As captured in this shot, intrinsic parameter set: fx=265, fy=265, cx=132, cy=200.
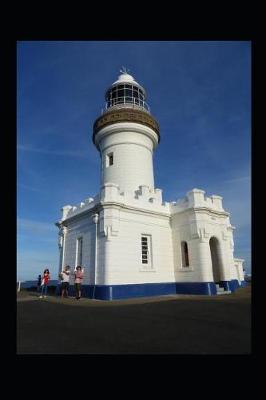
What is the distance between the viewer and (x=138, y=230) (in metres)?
14.5

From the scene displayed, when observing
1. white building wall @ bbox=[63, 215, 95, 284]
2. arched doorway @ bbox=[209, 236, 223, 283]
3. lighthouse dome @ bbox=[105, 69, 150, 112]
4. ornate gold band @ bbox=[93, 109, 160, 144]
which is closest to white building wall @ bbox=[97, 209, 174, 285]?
white building wall @ bbox=[63, 215, 95, 284]

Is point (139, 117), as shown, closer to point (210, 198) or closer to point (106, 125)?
point (106, 125)

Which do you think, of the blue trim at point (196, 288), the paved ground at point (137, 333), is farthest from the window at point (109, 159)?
the paved ground at point (137, 333)

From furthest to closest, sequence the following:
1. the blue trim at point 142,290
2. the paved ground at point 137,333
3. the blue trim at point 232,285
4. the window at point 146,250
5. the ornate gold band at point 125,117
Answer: the ornate gold band at point 125,117
the blue trim at point 232,285
the window at point 146,250
the blue trim at point 142,290
the paved ground at point 137,333

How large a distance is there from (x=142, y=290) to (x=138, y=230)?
123 inches

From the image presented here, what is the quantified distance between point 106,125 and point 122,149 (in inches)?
81.5

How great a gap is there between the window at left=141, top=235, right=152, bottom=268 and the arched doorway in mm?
4040

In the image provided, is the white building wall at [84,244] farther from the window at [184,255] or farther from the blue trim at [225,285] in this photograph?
the blue trim at [225,285]

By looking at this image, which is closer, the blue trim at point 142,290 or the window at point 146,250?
the blue trim at point 142,290

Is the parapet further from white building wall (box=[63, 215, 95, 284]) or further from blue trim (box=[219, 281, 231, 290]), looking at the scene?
white building wall (box=[63, 215, 95, 284])

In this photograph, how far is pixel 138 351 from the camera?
4.27 m

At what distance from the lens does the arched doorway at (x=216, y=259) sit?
15914 mm

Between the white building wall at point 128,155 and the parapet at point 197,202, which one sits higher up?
the white building wall at point 128,155

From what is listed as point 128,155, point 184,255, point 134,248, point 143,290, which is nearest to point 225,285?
point 184,255
